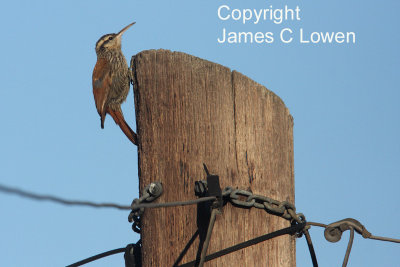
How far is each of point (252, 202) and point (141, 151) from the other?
590 millimetres

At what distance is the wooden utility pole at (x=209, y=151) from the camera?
2857 mm

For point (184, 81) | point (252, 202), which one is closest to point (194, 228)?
point (252, 202)

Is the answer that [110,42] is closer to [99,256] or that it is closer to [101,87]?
[101,87]

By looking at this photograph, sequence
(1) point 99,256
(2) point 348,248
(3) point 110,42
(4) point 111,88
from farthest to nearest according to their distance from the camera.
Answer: (3) point 110,42, (4) point 111,88, (1) point 99,256, (2) point 348,248

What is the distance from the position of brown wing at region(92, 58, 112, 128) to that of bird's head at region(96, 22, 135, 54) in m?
0.79

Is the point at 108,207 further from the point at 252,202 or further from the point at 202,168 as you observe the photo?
the point at 252,202

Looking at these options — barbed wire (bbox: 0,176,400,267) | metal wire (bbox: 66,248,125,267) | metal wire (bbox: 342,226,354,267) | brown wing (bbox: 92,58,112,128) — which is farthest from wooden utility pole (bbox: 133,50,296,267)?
brown wing (bbox: 92,58,112,128)

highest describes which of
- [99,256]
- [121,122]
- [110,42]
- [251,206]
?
[110,42]

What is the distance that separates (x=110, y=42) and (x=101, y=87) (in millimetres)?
1179

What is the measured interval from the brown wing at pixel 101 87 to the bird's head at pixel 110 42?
790mm

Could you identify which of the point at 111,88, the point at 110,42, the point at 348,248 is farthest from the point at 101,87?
the point at 348,248

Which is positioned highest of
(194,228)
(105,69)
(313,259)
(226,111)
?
(105,69)

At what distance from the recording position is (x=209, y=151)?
286 cm

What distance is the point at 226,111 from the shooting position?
9.46 ft
